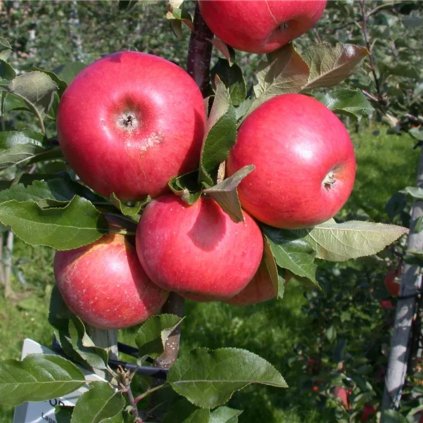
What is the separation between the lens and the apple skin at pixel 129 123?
719mm

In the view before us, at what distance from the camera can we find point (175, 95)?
73 cm

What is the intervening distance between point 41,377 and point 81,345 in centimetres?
7

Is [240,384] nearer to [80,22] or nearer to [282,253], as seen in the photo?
[282,253]

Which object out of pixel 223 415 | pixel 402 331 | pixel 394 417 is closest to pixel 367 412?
pixel 402 331

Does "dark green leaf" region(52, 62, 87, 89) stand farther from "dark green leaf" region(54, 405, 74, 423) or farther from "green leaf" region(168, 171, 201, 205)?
"dark green leaf" region(54, 405, 74, 423)

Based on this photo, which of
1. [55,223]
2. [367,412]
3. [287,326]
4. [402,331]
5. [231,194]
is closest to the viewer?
[231,194]

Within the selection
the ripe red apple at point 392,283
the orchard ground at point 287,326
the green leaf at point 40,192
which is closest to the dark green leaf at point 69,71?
the green leaf at point 40,192

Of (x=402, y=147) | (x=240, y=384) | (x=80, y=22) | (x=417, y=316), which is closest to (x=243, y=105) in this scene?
(x=240, y=384)

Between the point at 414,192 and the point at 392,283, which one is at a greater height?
the point at 414,192

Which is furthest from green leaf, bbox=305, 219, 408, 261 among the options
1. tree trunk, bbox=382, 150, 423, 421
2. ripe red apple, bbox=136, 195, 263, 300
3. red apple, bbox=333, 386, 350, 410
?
red apple, bbox=333, 386, 350, 410

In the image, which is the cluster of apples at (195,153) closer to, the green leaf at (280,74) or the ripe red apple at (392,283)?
the green leaf at (280,74)

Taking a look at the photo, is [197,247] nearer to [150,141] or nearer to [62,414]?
[150,141]

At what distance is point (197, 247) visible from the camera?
2.36ft

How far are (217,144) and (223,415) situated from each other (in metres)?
0.38
